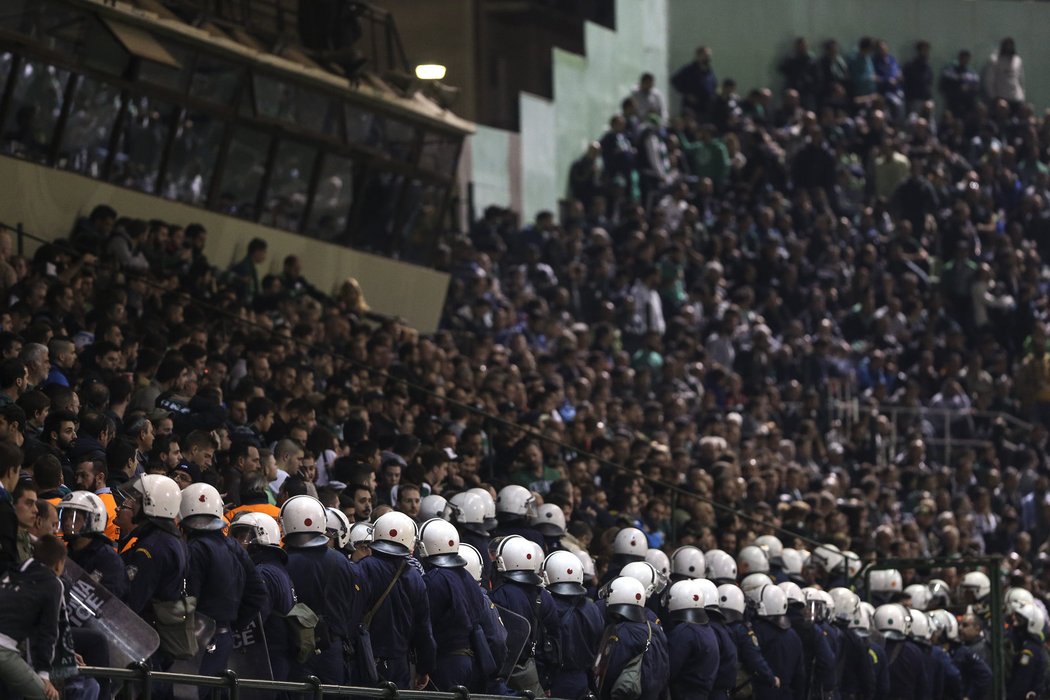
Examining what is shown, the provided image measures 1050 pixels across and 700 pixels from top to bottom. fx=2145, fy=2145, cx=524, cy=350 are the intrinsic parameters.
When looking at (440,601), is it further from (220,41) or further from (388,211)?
(388,211)

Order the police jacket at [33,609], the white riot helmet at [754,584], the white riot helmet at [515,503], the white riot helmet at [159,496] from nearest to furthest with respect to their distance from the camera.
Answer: the police jacket at [33,609] < the white riot helmet at [159,496] < the white riot helmet at [515,503] < the white riot helmet at [754,584]

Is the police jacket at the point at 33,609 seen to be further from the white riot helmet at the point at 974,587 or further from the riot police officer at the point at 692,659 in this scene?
the white riot helmet at the point at 974,587

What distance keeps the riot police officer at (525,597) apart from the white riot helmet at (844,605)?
4.11 m

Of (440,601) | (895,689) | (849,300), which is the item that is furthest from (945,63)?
(440,601)

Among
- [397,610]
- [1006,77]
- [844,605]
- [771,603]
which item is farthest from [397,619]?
[1006,77]

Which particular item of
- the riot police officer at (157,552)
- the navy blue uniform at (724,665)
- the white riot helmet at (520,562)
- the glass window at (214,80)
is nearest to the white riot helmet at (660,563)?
the navy blue uniform at (724,665)

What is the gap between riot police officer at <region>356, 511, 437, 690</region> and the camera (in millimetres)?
14023

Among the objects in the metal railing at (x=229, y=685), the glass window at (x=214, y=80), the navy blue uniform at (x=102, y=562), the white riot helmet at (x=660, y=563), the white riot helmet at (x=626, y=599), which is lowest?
the metal railing at (x=229, y=685)

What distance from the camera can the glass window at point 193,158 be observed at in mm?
24078

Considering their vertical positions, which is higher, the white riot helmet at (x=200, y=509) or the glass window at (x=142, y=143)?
the glass window at (x=142, y=143)

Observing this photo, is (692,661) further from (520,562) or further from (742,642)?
(520,562)

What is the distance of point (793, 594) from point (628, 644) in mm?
2815

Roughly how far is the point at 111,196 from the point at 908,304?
13804mm

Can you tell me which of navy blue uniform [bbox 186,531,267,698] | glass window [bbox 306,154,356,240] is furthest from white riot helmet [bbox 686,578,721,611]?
glass window [bbox 306,154,356,240]
